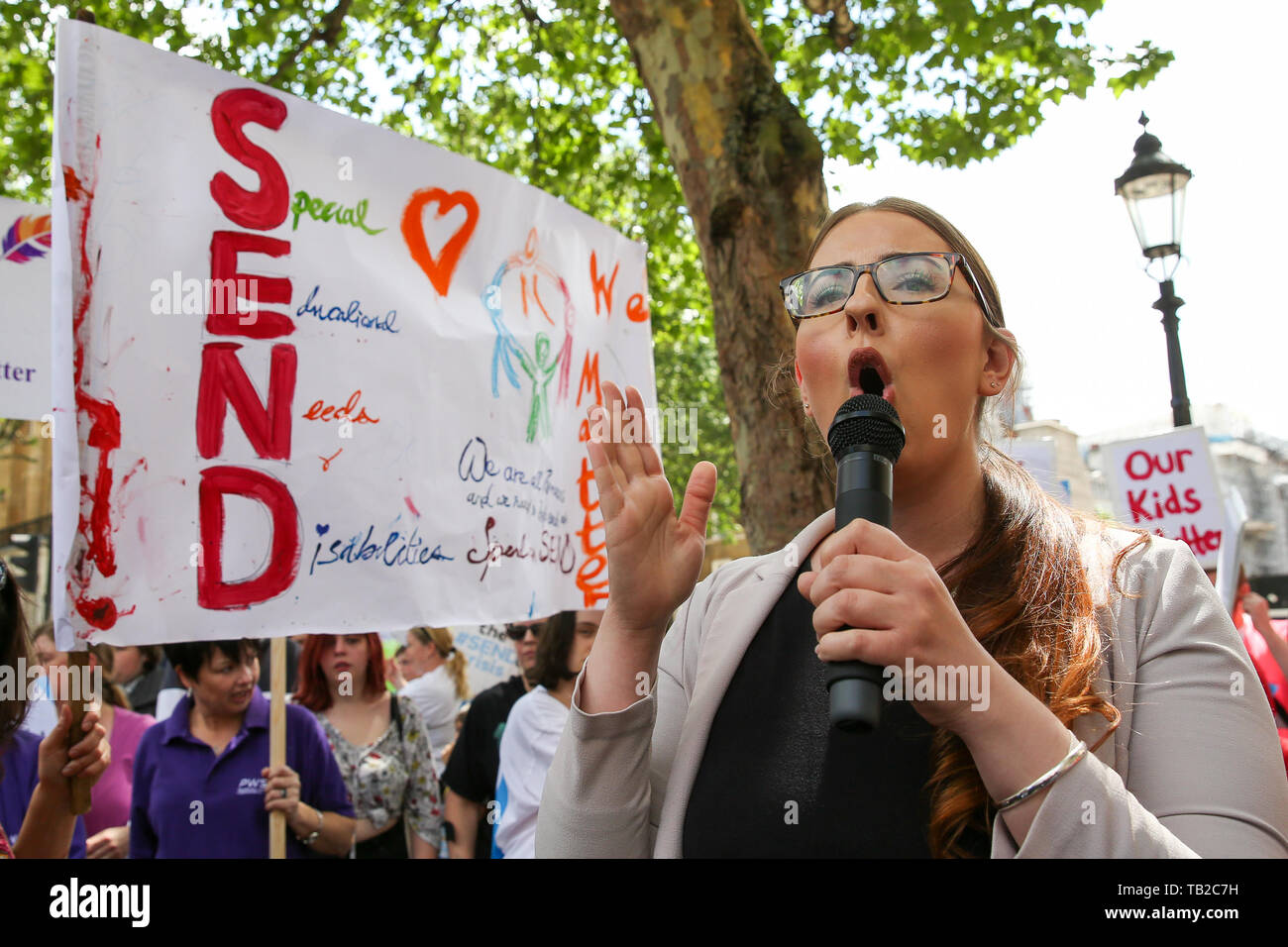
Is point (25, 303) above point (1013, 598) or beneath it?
above

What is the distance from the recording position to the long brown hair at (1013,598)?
121 centimetres

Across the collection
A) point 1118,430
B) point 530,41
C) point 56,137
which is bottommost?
point 56,137

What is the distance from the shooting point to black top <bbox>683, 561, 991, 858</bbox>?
49.6 inches

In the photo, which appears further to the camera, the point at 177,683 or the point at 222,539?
the point at 177,683

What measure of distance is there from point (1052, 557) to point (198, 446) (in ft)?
7.47

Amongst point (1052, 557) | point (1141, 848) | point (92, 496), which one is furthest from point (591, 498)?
point (1141, 848)

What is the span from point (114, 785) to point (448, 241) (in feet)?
8.68

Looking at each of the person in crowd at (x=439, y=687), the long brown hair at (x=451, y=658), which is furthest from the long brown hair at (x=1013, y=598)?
the long brown hair at (x=451, y=658)

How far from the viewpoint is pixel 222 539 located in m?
2.80

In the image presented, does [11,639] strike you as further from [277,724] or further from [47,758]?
[277,724]

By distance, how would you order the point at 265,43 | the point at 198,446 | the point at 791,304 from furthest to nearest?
the point at 265,43 → the point at 198,446 → the point at 791,304

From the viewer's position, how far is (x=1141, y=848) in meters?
1.05

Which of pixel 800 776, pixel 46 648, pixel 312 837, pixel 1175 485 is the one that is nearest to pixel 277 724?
pixel 312 837
